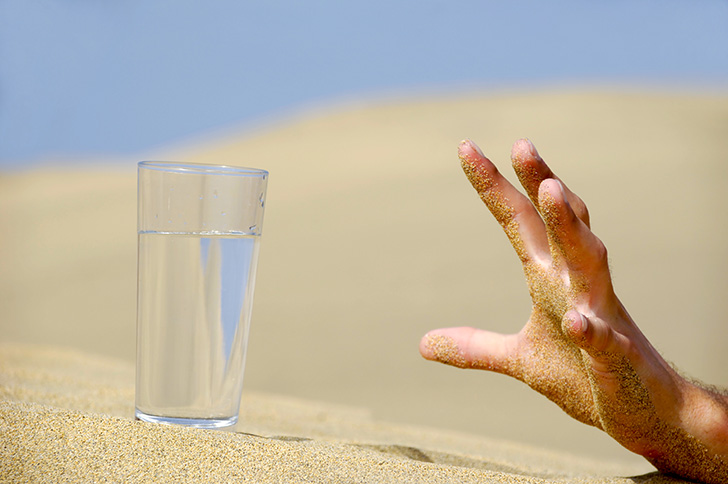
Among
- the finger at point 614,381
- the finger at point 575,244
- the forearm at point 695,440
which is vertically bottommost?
the forearm at point 695,440


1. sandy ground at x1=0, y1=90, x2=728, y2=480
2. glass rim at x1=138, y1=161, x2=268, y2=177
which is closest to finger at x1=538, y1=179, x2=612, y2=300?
glass rim at x1=138, y1=161, x2=268, y2=177

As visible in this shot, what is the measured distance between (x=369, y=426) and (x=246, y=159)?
742 centimetres

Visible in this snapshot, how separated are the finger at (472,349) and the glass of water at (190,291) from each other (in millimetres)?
352

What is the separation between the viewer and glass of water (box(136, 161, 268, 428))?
3.65 feet

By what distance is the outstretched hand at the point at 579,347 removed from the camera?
104cm

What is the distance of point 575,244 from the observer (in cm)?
103

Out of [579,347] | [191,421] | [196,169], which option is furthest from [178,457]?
[579,347]

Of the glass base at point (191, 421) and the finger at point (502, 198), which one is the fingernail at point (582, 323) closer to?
the finger at point (502, 198)

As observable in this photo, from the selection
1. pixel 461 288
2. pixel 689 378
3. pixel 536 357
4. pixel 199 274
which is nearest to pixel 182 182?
pixel 199 274

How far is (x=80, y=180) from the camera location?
10008 millimetres

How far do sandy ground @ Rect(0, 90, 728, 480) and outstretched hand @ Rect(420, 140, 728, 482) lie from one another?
0.51m

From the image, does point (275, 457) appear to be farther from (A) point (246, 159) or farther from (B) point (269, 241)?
(A) point (246, 159)

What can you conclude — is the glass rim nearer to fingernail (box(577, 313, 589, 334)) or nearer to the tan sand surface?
the tan sand surface

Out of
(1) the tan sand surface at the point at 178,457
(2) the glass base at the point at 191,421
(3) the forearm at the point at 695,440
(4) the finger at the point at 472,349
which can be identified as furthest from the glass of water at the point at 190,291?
(3) the forearm at the point at 695,440
